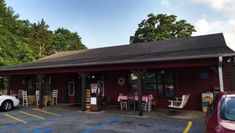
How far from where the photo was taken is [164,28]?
Result: 2981cm

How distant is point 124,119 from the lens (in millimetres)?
8148

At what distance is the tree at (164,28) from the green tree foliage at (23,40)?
58.8 feet

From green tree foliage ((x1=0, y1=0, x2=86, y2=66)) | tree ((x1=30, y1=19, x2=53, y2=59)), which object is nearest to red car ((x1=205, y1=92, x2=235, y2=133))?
green tree foliage ((x1=0, y1=0, x2=86, y2=66))

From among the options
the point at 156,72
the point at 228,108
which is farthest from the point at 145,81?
the point at 228,108

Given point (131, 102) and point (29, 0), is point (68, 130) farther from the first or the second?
point (29, 0)

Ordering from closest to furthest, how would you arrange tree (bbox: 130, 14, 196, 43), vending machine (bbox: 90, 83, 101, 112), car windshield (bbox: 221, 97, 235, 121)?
car windshield (bbox: 221, 97, 235, 121)
vending machine (bbox: 90, 83, 101, 112)
tree (bbox: 130, 14, 196, 43)

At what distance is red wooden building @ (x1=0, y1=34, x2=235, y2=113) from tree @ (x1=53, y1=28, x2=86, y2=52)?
28965mm

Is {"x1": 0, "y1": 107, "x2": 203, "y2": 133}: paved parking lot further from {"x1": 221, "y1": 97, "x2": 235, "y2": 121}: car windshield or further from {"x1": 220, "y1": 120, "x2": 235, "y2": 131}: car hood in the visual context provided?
{"x1": 220, "y1": 120, "x2": 235, "y2": 131}: car hood

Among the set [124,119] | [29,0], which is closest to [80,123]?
[124,119]

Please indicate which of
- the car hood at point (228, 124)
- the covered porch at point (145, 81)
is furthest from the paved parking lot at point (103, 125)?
the car hood at point (228, 124)

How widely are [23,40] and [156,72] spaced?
26.1 meters

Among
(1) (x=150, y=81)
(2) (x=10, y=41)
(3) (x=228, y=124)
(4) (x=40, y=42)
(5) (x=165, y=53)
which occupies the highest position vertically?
(4) (x=40, y=42)

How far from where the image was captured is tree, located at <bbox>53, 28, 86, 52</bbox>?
42.4 metres

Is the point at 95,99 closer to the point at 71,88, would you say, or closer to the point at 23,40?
the point at 71,88
